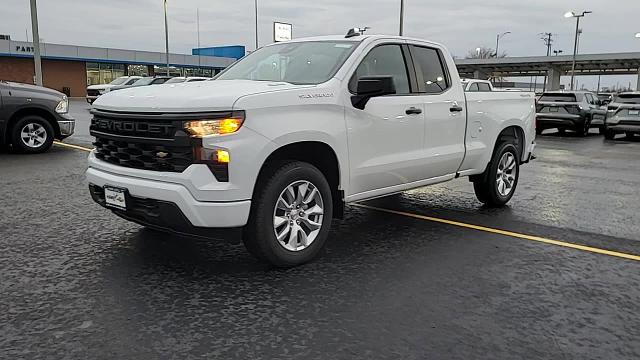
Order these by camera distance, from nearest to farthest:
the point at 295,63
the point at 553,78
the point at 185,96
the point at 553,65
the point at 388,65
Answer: the point at 185,96
the point at 295,63
the point at 388,65
the point at 553,65
the point at 553,78

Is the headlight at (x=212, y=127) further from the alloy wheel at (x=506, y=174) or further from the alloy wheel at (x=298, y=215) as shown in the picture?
the alloy wheel at (x=506, y=174)

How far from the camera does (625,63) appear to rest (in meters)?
60.6

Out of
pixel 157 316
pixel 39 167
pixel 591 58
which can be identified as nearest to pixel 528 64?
pixel 591 58

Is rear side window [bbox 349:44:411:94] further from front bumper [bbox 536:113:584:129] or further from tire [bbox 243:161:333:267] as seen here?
front bumper [bbox 536:113:584:129]

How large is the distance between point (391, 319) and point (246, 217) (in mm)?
1280

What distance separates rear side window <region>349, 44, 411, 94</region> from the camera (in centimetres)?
523

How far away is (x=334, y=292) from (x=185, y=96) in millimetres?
1830

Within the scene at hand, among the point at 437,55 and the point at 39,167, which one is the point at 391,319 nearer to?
the point at 437,55

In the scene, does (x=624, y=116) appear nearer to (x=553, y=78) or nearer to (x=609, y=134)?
(x=609, y=134)

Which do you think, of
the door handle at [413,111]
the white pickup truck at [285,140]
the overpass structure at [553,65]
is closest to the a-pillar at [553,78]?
the overpass structure at [553,65]

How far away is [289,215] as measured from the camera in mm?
4496

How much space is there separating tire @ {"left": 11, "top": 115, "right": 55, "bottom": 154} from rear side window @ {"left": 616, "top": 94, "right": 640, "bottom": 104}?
1793 cm

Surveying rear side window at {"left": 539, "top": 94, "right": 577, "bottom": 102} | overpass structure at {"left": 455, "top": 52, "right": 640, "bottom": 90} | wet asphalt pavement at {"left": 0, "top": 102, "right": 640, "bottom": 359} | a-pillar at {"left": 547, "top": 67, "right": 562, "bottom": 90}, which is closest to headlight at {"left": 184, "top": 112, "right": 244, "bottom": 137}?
wet asphalt pavement at {"left": 0, "top": 102, "right": 640, "bottom": 359}

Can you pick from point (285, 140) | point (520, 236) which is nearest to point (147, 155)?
point (285, 140)
